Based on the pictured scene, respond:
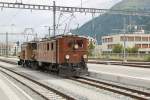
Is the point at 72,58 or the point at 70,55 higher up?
the point at 70,55

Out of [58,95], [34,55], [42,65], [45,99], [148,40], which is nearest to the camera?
[45,99]

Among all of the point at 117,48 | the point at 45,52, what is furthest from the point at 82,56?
the point at 117,48

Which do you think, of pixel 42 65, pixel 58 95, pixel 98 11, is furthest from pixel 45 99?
pixel 98 11

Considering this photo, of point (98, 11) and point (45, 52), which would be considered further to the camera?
point (98, 11)

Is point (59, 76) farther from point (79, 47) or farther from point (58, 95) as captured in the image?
point (58, 95)

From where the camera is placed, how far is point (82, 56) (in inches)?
1328

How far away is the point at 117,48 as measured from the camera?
151m

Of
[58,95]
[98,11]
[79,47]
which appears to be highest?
[98,11]

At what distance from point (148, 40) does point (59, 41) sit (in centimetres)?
14150

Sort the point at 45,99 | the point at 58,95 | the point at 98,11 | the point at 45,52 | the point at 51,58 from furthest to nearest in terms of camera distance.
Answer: the point at 98,11
the point at 45,52
the point at 51,58
the point at 58,95
the point at 45,99

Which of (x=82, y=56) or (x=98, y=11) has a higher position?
(x=98, y=11)

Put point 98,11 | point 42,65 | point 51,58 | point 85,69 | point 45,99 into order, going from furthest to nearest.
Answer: point 98,11
point 42,65
point 51,58
point 85,69
point 45,99

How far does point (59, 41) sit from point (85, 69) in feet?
9.72

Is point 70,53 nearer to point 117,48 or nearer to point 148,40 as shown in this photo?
point 117,48
